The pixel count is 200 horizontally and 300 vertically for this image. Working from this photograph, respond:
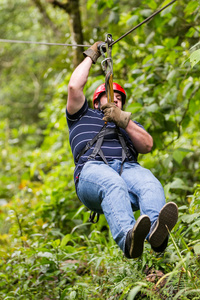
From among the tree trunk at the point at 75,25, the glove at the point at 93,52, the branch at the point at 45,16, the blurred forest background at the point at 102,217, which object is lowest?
the blurred forest background at the point at 102,217

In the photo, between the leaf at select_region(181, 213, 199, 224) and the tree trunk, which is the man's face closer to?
the leaf at select_region(181, 213, 199, 224)

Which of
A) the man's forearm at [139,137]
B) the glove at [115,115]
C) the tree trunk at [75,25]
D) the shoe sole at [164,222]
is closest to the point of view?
the shoe sole at [164,222]

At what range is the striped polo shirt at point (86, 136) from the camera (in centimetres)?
302

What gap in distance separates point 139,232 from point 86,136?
1.06 m

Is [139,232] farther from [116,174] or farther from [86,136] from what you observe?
[86,136]

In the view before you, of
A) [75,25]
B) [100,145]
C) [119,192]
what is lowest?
[119,192]

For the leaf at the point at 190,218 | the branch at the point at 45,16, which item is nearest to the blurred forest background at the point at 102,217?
the leaf at the point at 190,218

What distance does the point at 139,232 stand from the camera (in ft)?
7.55

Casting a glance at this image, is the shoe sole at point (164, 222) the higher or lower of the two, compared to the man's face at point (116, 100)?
lower

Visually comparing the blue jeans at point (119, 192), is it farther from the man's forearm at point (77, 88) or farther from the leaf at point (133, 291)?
the man's forearm at point (77, 88)

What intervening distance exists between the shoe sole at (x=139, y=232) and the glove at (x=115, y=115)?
931 mm

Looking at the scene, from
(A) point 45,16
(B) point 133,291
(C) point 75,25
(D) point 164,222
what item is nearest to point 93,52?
(D) point 164,222

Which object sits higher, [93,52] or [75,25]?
[75,25]

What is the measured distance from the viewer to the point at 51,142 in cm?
861
